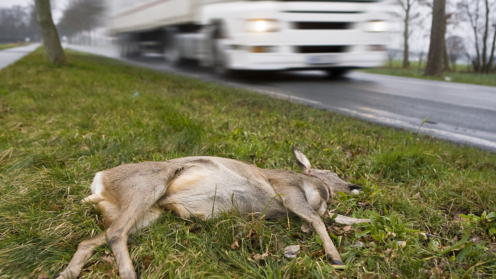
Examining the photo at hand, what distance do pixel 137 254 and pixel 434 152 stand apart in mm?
3114

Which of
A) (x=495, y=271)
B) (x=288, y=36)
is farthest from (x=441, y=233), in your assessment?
(x=288, y=36)

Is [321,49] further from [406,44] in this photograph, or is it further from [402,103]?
[406,44]

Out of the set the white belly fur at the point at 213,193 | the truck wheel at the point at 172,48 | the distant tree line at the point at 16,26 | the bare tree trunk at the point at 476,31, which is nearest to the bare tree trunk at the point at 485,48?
the bare tree trunk at the point at 476,31

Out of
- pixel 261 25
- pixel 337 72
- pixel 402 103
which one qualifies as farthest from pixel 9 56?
pixel 402 103

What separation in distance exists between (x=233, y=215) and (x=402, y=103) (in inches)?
227

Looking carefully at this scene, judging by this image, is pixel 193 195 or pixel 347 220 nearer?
pixel 193 195

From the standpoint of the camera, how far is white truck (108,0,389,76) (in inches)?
354

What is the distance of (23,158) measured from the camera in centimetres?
344

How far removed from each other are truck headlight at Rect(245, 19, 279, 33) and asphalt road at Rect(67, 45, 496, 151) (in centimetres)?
135

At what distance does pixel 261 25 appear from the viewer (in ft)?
29.2

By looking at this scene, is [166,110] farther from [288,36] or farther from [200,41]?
[200,41]

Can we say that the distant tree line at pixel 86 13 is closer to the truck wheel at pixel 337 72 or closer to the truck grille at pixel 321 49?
the truck wheel at pixel 337 72

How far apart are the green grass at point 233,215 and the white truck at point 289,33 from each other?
3.41 meters

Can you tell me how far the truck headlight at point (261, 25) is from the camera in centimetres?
886
